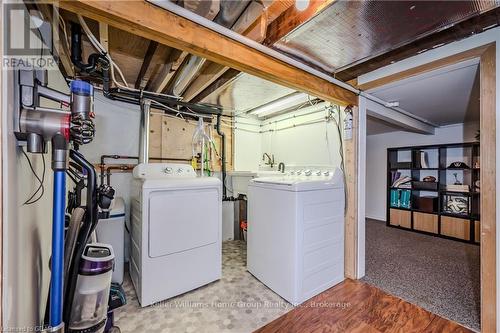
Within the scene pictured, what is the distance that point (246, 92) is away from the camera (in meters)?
2.57

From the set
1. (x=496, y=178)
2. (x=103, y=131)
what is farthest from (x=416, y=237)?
(x=103, y=131)

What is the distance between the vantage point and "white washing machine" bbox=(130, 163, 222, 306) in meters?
1.89

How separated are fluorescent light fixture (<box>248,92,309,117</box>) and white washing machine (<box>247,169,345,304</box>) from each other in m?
1.04

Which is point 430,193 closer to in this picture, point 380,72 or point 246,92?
point 380,72

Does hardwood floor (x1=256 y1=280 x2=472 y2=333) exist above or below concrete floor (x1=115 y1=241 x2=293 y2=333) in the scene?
below

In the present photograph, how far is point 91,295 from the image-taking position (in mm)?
1142

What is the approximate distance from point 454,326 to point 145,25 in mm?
3006

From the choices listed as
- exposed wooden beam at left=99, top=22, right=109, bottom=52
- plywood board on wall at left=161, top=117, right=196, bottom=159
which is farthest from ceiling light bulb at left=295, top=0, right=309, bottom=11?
plywood board on wall at left=161, top=117, right=196, bottom=159

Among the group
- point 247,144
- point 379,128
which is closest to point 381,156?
point 379,128

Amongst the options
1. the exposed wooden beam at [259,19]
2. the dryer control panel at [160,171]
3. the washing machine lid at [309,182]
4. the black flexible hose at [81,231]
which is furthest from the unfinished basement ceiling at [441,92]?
the black flexible hose at [81,231]

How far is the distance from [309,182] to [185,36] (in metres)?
1.55

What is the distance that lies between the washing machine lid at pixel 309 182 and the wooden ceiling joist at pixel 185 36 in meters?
0.87

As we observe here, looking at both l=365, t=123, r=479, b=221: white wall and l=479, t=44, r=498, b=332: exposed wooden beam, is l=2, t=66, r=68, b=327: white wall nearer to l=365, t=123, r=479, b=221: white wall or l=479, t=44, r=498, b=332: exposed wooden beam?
l=479, t=44, r=498, b=332: exposed wooden beam

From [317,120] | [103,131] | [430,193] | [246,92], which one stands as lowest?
[430,193]
